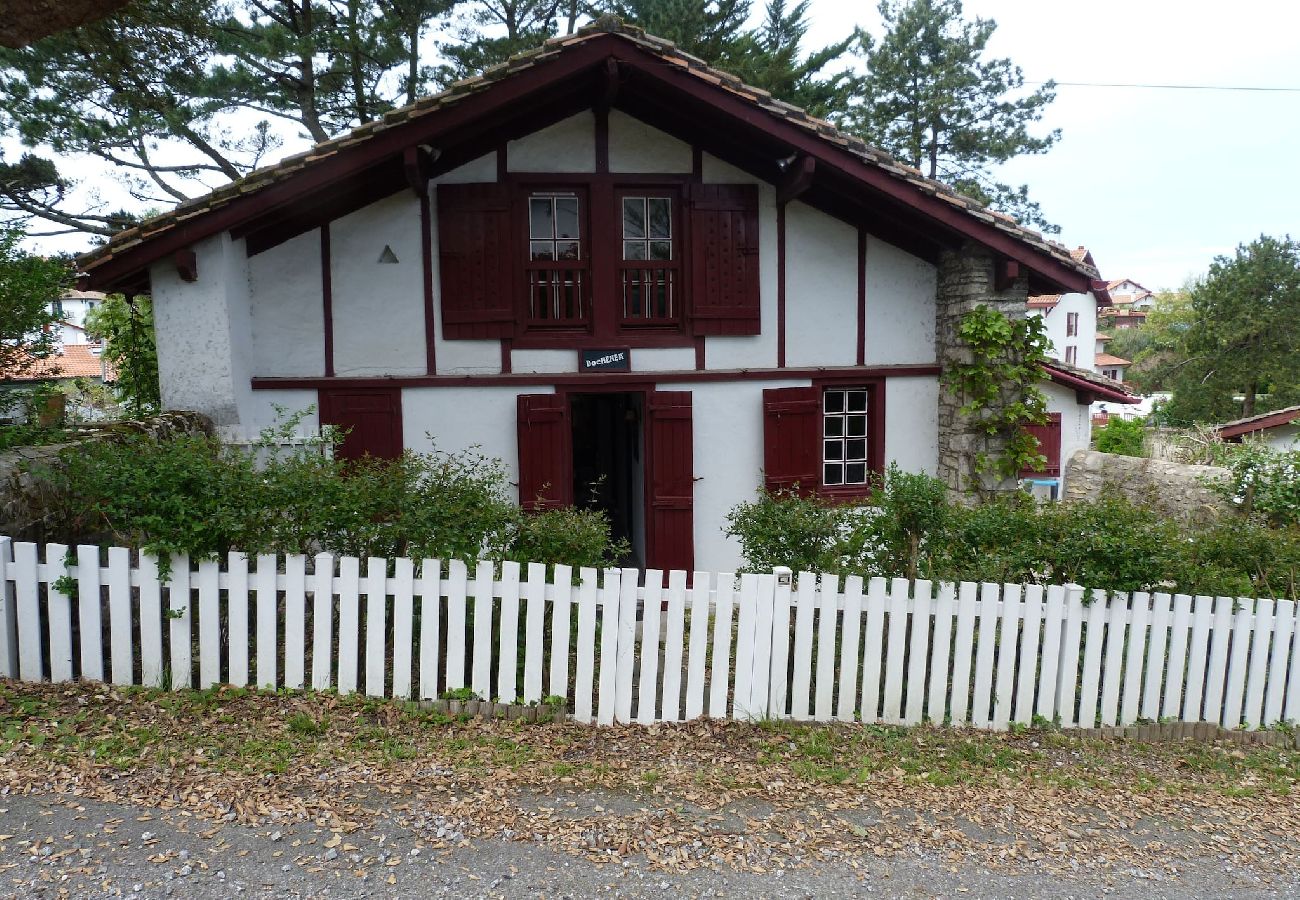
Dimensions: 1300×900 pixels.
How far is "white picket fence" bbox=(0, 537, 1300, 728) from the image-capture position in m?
4.74

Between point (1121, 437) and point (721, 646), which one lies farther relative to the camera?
point (1121, 437)

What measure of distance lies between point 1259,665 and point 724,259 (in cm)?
576

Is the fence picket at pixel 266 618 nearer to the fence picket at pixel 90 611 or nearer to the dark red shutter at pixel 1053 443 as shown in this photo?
the fence picket at pixel 90 611

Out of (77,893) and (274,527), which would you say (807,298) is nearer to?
(274,527)

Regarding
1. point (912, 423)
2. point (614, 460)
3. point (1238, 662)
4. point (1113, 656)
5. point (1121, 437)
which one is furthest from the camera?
point (1121, 437)

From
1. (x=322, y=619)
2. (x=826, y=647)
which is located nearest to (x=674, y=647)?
(x=826, y=647)

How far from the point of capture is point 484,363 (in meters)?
8.37

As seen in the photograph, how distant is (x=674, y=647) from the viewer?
483 cm

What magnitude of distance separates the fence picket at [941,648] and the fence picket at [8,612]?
5492 millimetres

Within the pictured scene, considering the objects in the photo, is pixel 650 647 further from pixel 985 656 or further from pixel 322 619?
pixel 985 656

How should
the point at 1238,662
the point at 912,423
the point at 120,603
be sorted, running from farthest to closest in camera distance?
the point at 912,423
the point at 1238,662
the point at 120,603

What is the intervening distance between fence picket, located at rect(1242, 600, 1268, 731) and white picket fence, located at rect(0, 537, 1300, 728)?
0.02m

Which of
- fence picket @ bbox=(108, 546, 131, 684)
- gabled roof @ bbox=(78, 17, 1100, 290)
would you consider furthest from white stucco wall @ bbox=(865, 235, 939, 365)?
fence picket @ bbox=(108, 546, 131, 684)

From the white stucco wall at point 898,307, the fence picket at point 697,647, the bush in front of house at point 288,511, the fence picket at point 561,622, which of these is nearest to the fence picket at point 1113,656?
the fence picket at point 697,647
